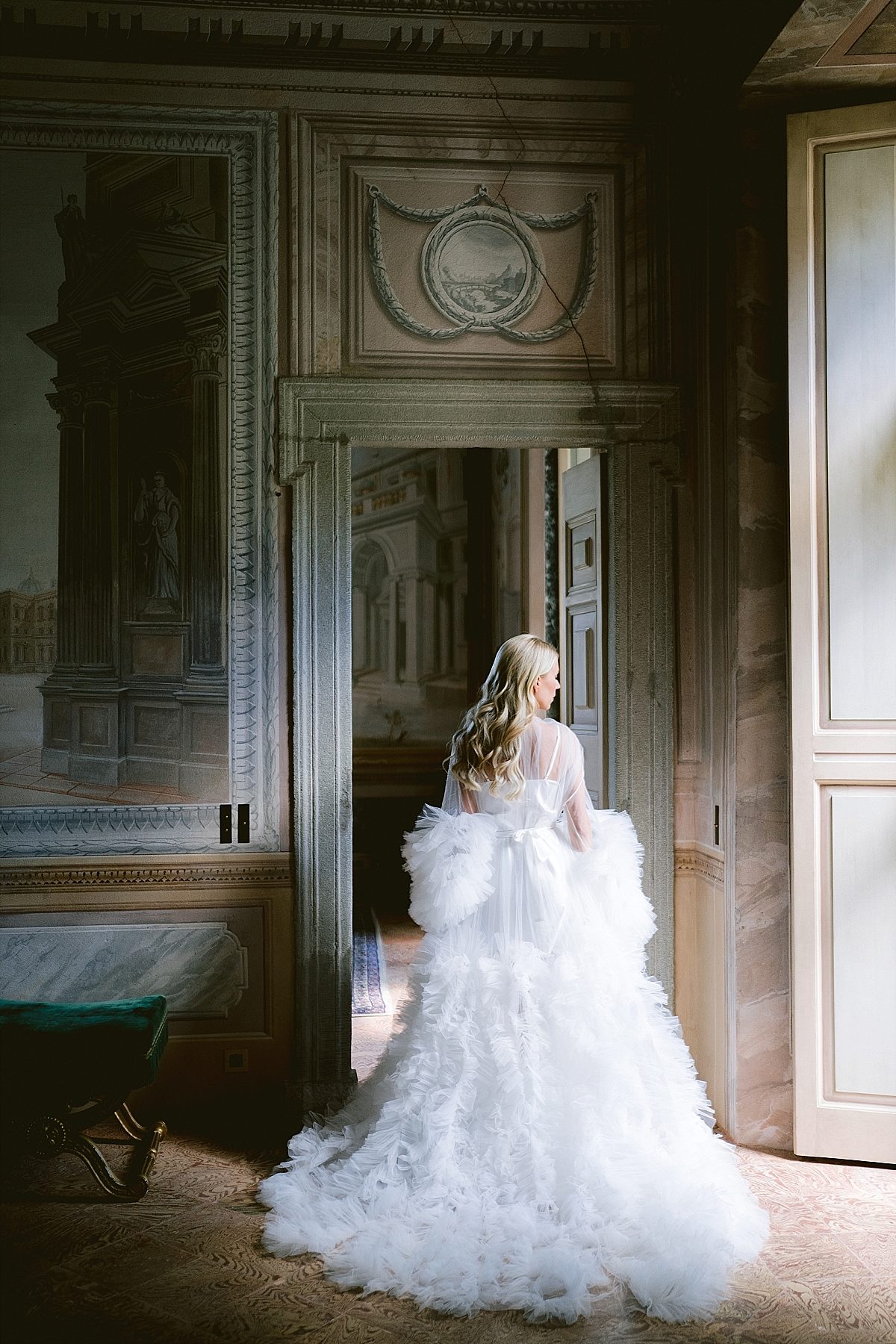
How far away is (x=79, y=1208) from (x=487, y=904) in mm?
1562

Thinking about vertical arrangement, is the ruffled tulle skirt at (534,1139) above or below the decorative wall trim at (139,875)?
below

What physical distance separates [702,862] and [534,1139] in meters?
1.40

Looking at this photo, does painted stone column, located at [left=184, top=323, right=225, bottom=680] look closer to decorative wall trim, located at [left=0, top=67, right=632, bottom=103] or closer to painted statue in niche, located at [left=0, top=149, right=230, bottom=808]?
painted statue in niche, located at [left=0, top=149, right=230, bottom=808]

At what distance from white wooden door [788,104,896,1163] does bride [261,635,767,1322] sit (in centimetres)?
55

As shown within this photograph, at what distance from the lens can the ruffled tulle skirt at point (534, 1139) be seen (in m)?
2.58

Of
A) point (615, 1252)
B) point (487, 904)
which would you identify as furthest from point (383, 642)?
point (615, 1252)

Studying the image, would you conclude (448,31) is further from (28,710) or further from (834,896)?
(834,896)

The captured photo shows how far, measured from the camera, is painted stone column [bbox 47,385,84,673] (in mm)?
3822

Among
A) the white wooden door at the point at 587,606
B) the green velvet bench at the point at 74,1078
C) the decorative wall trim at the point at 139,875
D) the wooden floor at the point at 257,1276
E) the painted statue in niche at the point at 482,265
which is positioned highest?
the painted statue in niche at the point at 482,265

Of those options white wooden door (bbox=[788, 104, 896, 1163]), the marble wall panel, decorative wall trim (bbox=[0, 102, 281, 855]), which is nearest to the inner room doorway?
the marble wall panel

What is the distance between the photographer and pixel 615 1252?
8.68 feet

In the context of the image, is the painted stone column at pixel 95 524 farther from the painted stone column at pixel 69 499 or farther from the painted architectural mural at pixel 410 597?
the painted architectural mural at pixel 410 597

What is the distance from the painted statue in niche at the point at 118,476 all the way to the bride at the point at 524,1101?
4.01 feet

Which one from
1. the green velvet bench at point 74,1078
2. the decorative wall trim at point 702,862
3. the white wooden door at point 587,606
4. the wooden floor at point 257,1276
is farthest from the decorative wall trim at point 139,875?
the decorative wall trim at point 702,862
